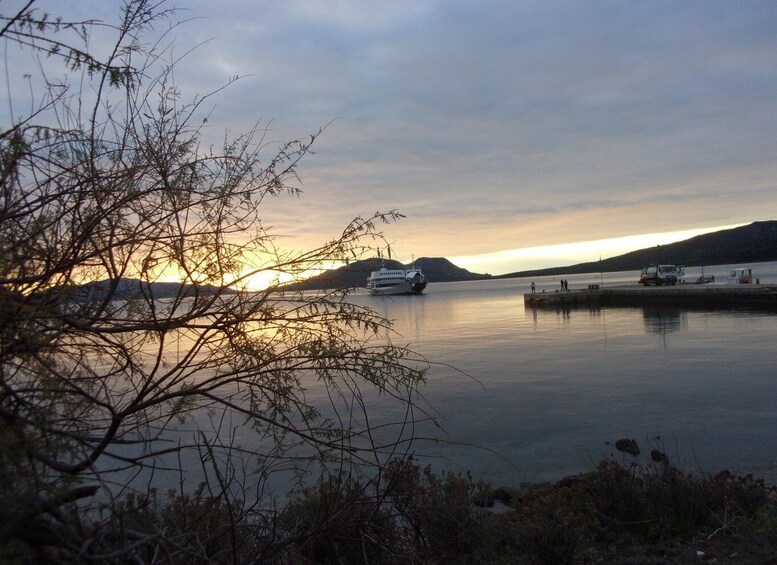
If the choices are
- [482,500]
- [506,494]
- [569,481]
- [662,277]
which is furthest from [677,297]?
[482,500]

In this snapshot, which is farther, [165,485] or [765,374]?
[765,374]

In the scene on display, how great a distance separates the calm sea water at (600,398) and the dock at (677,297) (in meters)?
12.0

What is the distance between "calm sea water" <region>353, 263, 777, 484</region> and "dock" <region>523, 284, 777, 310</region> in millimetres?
12039

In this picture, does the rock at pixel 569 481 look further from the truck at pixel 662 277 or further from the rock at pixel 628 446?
the truck at pixel 662 277

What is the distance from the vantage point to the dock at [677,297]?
157 ft

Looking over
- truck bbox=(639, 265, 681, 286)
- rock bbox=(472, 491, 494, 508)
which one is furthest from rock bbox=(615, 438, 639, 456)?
truck bbox=(639, 265, 681, 286)

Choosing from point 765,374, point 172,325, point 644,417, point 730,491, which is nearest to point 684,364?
point 765,374

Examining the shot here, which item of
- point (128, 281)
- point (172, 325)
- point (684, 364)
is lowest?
point (684, 364)

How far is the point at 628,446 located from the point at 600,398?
6213 mm

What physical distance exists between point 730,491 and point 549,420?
7.42 meters

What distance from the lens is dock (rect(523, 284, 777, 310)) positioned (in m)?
47.8

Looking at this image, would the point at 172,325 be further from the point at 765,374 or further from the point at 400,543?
the point at 765,374

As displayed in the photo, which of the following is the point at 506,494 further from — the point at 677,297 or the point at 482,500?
the point at 677,297

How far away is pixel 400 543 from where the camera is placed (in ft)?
17.1
